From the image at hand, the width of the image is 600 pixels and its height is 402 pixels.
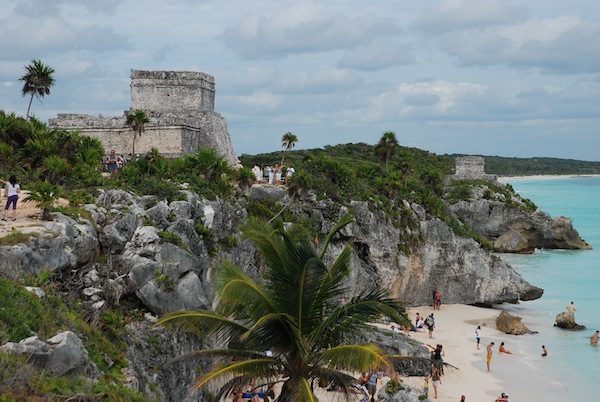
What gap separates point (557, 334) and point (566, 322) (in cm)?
140

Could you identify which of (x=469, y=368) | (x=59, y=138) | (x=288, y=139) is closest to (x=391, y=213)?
(x=288, y=139)

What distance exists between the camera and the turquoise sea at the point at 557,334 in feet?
75.7

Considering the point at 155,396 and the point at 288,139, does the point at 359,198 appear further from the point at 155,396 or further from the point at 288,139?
the point at 155,396

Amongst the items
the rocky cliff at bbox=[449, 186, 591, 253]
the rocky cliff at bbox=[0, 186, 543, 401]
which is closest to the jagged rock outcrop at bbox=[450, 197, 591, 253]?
the rocky cliff at bbox=[449, 186, 591, 253]

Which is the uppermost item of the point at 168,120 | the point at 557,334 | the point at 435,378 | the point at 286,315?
the point at 168,120

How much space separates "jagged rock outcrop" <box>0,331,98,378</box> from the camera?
8.42 meters

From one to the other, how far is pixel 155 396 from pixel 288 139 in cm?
2202

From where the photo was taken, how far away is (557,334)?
3041 centimetres

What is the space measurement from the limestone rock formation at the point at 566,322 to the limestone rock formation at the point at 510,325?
227 cm

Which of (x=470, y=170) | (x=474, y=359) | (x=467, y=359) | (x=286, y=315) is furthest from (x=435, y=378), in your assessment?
(x=470, y=170)

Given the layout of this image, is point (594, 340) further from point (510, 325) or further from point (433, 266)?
point (433, 266)

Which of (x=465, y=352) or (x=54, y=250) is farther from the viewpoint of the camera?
(x=465, y=352)

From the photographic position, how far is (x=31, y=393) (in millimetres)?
7551

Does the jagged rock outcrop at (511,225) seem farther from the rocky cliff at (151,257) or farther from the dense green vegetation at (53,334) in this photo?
the dense green vegetation at (53,334)
